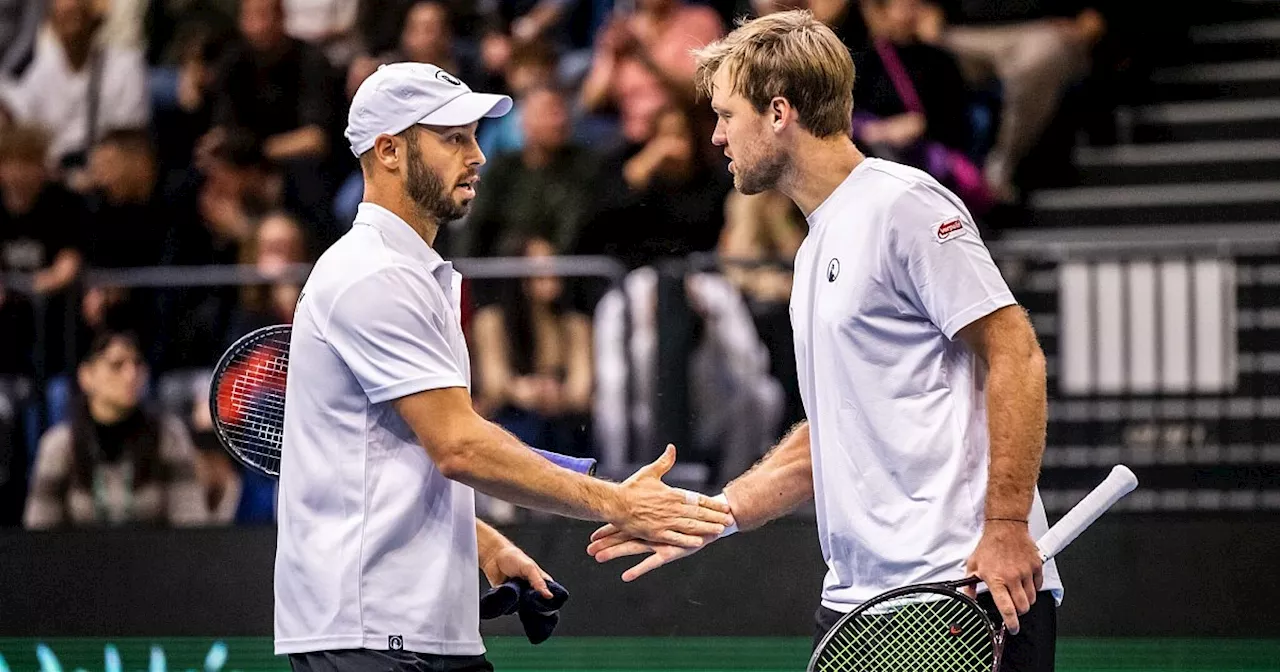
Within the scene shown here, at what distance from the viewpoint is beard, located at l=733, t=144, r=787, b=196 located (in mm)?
4172

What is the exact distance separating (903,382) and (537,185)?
5488mm

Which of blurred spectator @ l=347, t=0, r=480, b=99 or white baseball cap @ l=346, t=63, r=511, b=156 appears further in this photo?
blurred spectator @ l=347, t=0, r=480, b=99

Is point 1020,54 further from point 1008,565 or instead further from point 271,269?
point 1008,565

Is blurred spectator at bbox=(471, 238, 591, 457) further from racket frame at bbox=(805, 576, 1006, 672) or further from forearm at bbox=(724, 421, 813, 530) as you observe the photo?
racket frame at bbox=(805, 576, 1006, 672)

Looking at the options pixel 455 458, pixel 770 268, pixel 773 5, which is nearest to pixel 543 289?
pixel 770 268

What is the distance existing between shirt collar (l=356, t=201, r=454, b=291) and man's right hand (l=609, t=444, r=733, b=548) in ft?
2.08

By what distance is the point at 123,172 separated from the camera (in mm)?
10305

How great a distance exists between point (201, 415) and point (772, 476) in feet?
15.9

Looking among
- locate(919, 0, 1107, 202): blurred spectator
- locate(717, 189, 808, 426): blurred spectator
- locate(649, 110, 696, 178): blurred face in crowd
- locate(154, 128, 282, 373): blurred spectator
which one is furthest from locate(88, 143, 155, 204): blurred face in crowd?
locate(919, 0, 1107, 202): blurred spectator

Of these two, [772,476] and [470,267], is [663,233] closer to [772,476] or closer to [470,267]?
[470,267]

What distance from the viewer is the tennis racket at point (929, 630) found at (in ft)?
12.4

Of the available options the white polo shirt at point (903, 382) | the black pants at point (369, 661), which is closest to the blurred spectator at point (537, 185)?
the white polo shirt at point (903, 382)

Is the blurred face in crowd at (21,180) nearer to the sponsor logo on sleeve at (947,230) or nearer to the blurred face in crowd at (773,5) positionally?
the blurred face in crowd at (773,5)

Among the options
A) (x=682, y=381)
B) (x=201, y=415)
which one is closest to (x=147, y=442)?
(x=201, y=415)
